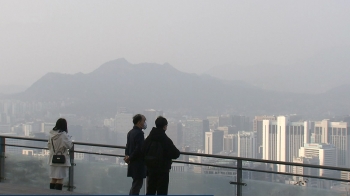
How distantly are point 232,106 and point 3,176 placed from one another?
51.1 m

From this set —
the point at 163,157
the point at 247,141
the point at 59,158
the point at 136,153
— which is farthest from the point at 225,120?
the point at 163,157

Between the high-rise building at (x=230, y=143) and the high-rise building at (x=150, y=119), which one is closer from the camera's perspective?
the high-rise building at (x=150, y=119)

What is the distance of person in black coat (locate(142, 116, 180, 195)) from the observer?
7016 millimetres

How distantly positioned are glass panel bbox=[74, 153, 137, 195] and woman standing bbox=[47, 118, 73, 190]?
520mm

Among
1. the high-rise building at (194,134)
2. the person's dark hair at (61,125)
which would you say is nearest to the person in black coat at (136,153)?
the person's dark hair at (61,125)

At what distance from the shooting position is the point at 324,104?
192 ft

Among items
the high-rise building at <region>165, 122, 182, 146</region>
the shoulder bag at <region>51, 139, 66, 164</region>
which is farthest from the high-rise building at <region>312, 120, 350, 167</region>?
the shoulder bag at <region>51, 139, 66, 164</region>

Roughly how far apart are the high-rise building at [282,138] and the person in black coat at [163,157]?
32789mm

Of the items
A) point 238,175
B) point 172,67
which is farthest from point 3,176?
point 172,67

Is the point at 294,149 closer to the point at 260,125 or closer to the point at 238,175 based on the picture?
the point at 260,125

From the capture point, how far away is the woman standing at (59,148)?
28.1ft

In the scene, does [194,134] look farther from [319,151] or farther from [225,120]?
[319,151]

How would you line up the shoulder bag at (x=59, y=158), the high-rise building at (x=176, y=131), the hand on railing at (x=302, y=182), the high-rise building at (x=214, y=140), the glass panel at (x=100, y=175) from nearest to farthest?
the hand on railing at (x=302, y=182) < the shoulder bag at (x=59, y=158) < the glass panel at (x=100, y=175) < the high-rise building at (x=214, y=140) < the high-rise building at (x=176, y=131)

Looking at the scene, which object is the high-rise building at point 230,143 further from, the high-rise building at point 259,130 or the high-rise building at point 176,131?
the high-rise building at point 176,131
